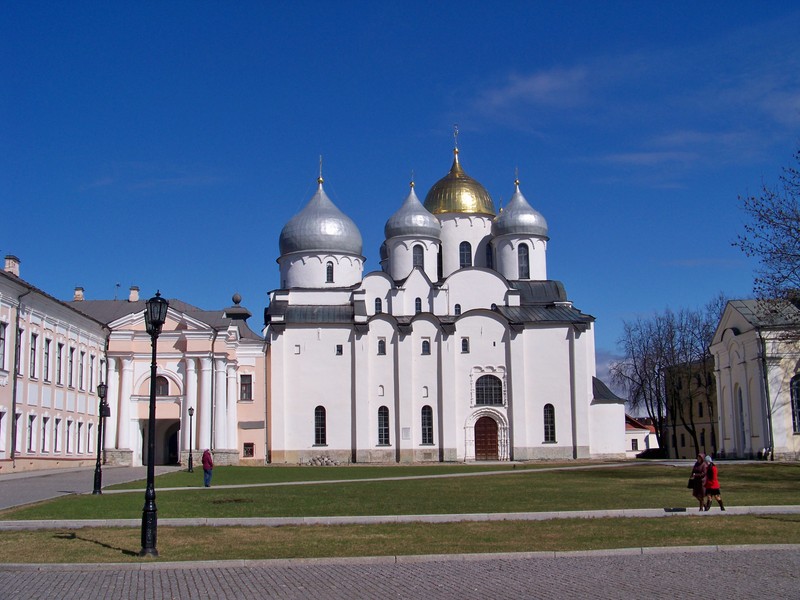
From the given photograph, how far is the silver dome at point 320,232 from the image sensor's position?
194 ft

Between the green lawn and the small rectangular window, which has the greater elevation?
the small rectangular window

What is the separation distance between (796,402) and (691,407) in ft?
66.1

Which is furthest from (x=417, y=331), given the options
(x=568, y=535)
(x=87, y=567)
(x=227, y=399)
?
(x=87, y=567)

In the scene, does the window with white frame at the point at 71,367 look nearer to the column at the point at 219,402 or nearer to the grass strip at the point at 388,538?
the column at the point at 219,402

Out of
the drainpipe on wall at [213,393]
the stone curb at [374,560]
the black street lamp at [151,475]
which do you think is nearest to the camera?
the stone curb at [374,560]

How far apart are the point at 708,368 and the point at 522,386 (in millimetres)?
18445

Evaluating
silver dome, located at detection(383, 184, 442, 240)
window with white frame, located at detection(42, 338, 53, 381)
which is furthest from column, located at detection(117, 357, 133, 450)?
silver dome, located at detection(383, 184, 442, 240)

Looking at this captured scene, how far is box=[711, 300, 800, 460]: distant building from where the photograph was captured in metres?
48.0

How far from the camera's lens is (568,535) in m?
16.2

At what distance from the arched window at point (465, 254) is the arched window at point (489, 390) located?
9.53 m

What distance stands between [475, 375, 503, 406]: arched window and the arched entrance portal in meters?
1.06

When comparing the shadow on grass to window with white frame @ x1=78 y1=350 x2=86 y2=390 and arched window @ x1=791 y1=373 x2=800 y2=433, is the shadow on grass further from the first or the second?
arched window @ x1=791 y1=373 x2=800 y2=433

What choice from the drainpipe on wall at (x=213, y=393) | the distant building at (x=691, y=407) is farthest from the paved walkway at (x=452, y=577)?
the distant building at (x=691, y=407)

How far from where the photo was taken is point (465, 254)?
62875mm
